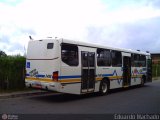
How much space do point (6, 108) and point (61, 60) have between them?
3.44 metres

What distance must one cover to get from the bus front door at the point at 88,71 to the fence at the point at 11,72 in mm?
4249

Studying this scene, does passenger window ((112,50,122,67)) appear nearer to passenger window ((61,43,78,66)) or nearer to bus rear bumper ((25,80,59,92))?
passenger window ((61,43,78,66))

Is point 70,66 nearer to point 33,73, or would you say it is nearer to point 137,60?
point 33,73

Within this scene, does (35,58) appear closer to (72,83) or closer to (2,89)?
(72,83)

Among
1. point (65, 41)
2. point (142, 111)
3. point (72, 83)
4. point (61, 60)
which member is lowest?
point (142, 111)

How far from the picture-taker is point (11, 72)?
1677 cm

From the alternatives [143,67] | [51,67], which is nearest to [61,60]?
[51,67]

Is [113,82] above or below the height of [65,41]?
below

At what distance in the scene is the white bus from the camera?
43.9 ft

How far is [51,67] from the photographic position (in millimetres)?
13414

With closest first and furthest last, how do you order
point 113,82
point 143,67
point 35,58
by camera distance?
point 35,58
point 113,82
point 143,67

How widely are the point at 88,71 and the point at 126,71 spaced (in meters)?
5.70

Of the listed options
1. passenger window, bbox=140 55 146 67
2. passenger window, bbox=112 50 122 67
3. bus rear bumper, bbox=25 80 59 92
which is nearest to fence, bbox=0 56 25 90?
bus rear bumper, bbox=25 80 59 92

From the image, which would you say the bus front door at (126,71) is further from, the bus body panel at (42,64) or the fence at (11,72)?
the bus body panel at (42,64)
